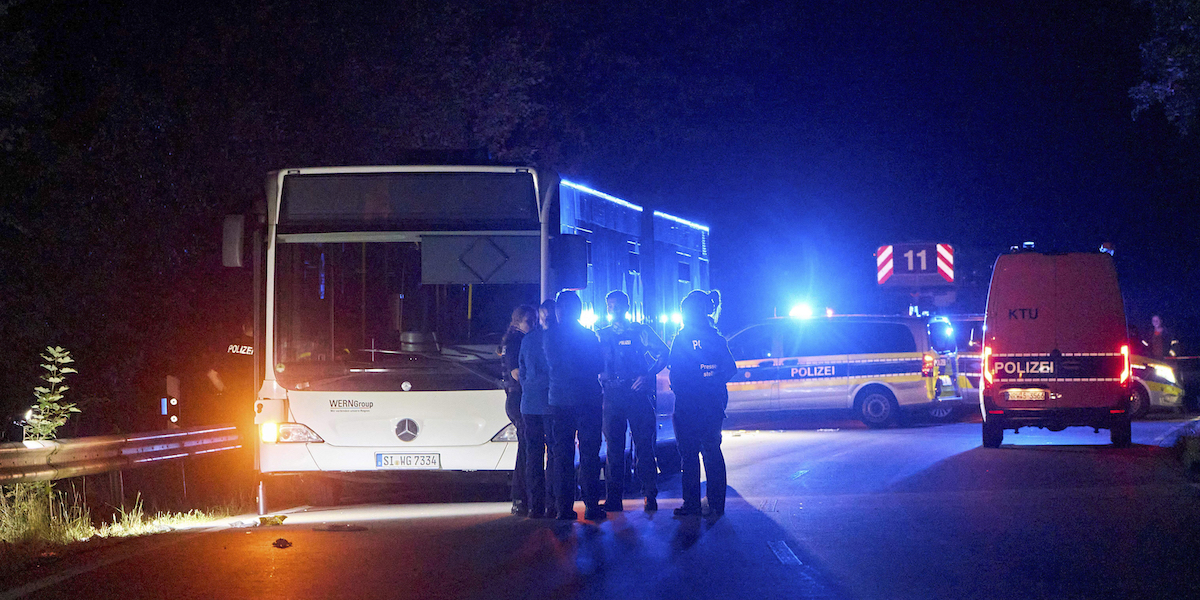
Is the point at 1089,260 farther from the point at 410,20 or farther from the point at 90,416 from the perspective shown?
the point at 90,416

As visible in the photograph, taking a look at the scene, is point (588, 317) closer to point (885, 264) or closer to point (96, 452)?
point (96, 452)

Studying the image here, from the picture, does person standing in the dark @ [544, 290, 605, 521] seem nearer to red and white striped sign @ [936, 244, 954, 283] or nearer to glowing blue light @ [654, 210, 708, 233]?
glowing blue light @ [654, 210, 708, 233]

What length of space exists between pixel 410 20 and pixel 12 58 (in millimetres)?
6712

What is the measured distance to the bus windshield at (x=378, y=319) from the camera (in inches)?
488

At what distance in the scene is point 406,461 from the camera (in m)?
12.5

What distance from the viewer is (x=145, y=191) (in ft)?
64.6

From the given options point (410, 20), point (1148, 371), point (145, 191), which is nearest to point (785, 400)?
point (1148, 371)

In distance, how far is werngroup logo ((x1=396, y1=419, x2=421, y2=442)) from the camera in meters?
12.5

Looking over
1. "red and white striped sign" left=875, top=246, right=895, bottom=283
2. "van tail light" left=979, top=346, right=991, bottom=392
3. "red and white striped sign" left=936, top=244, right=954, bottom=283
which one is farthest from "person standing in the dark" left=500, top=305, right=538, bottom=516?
"red and white striped sign" left=936, top=244, right=954, bottom=283

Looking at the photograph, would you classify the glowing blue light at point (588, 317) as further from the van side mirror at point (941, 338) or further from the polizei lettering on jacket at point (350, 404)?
the van side mirror at point (941, 338)

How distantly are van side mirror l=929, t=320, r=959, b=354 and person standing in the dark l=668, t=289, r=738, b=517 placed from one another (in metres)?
12.7

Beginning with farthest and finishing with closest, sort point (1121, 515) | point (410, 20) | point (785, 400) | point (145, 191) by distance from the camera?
point (785, 400) → point (410, 20) → point (145, 191) → point (1121, 515)

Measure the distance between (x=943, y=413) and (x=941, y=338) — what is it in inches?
71.4

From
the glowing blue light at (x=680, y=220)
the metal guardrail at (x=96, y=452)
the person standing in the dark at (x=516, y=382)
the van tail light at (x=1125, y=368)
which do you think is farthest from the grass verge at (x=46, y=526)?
the van tail light at (x=1125, y=368)
